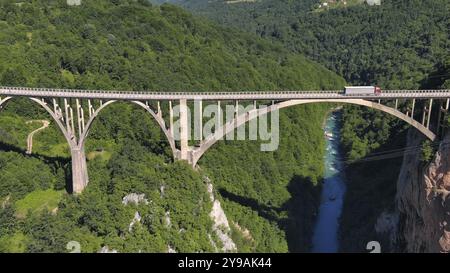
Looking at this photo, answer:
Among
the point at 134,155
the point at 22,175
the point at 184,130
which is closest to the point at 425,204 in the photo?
the point at 184,130

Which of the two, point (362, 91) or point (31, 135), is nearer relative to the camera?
point (362, 91)

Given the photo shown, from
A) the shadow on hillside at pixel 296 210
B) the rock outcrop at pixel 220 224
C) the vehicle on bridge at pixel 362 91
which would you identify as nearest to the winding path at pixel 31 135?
the rock outcrop at pixel 220 224

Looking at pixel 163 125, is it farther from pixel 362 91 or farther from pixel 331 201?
pixel 331 201

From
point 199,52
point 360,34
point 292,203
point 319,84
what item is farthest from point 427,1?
point 292,203

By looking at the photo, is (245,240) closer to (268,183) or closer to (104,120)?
(268,183)

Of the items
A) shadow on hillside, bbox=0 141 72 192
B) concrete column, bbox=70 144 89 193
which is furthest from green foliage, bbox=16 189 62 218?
concrete column, bbox=70 144 89 193

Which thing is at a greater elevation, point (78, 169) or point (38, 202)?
point (78, 169)
